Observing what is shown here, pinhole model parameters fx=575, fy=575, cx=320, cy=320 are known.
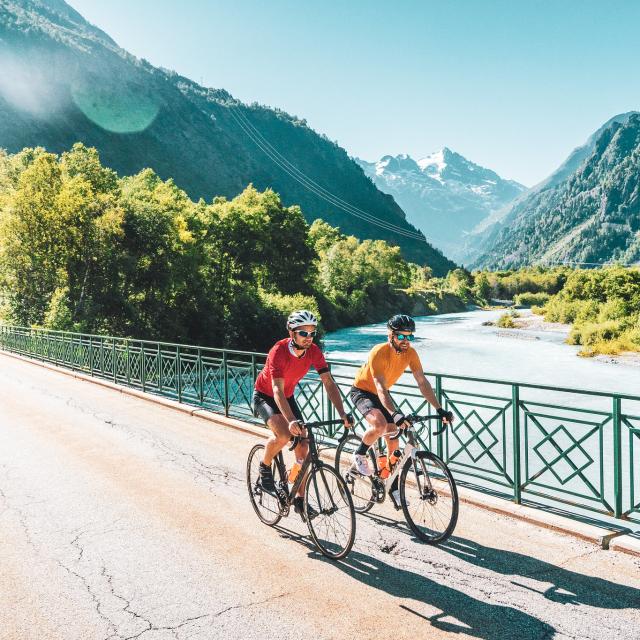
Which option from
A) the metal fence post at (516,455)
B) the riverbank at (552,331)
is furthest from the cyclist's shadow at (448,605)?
the riverbank at (552,331)

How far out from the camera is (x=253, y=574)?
4504 millimetres

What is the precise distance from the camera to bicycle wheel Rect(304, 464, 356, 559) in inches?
181

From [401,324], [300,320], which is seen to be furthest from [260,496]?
[401,324]


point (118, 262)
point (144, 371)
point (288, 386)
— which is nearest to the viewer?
point (288, 386)

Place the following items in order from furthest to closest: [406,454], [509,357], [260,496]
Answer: [509,357]
[260,496]
[406,454]

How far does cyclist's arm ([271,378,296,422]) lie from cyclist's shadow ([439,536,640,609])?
1.76 metres

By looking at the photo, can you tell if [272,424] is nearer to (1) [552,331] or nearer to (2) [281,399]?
(2) [281,399]

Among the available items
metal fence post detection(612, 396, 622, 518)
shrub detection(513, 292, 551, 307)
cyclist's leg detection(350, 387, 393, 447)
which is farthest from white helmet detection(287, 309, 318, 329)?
shrub detection(513, 292, 551, 307)

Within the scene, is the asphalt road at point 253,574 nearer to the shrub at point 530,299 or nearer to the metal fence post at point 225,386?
the metal fence post at point 225,386

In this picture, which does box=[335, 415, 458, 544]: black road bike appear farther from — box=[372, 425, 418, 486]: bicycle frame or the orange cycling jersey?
the orange cycling jersey

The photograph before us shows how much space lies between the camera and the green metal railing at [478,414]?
6.10 meters

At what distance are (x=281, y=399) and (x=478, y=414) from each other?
5855 mm

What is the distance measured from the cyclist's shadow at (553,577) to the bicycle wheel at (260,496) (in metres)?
1.61

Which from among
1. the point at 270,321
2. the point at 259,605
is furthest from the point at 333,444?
the point at 270,321
